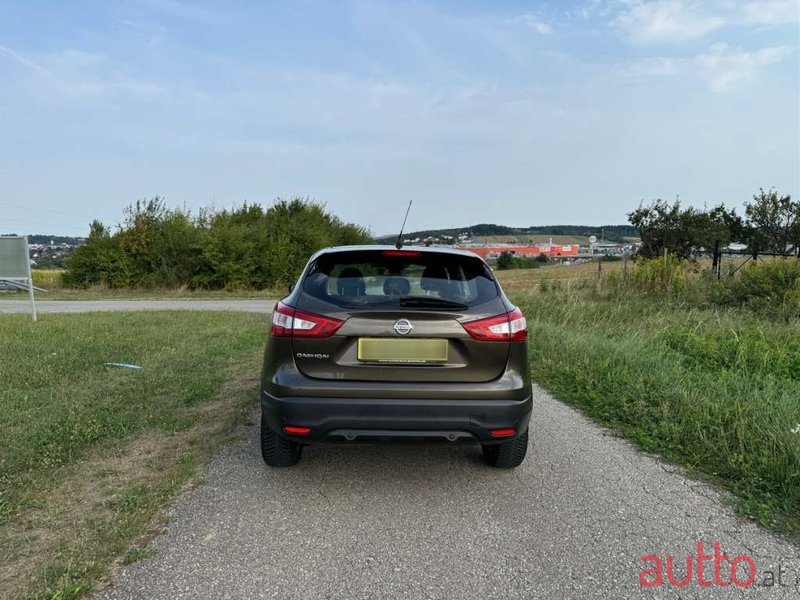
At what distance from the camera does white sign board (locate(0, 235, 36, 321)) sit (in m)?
12.0

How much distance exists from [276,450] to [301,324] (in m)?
1.01

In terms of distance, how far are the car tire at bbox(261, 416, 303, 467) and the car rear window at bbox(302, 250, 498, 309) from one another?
1.04 m

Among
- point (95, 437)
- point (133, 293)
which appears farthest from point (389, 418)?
point (133, 293)

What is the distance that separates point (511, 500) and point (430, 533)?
0.66m

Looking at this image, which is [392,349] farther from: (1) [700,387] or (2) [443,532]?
(1) [700,387]

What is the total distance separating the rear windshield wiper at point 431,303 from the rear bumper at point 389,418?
548mm

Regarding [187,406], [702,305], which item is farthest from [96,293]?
[702,305]

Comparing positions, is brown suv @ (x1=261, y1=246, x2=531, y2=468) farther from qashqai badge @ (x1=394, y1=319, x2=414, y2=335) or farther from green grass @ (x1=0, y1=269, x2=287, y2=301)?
green grass @ (x1=0, y1=269, x2=287, y2=301)

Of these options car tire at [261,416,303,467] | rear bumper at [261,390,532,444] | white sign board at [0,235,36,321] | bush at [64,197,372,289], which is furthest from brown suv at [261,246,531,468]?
bush at [64,197,372,289]

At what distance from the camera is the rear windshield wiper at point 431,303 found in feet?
10.6

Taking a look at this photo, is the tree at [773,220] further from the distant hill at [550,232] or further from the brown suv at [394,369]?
the brown suv at [394,369]

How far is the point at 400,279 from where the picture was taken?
3463 millimetres

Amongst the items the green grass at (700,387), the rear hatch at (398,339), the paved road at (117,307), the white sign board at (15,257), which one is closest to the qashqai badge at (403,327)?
the rear hatch at (398,339)

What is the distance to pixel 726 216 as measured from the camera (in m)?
29.5
